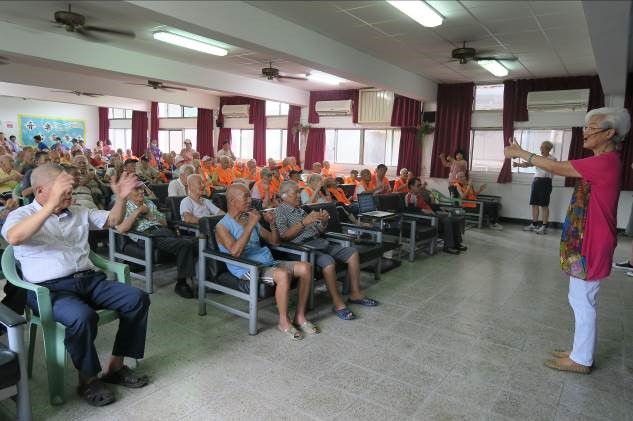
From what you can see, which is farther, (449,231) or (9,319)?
(449,231)

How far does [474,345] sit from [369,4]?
3.42 metres

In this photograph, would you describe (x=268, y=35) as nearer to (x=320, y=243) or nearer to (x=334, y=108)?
(x=320, y=243)

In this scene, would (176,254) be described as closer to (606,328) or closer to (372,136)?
(606,328)

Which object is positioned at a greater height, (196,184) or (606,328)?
(196,184)

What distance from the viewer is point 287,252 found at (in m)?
3.42

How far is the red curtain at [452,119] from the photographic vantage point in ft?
28.9

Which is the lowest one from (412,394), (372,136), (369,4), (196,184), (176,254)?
(412,394)

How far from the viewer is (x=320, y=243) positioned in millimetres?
3723

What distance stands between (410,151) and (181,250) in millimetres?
7087

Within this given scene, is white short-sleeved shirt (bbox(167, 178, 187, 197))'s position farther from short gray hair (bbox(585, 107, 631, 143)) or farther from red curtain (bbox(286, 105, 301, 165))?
red curtain (bbox(286, 105, 301, 165))

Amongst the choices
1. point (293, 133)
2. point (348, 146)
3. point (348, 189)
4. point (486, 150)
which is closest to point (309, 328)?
point (348, 189)

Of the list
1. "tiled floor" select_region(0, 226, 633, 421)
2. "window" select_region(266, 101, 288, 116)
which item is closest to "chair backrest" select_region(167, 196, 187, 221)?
"tiled floor" select_region(0, 226, 633, 421)

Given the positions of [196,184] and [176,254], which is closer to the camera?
[176,254]

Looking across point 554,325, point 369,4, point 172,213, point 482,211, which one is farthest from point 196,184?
point 482,211
